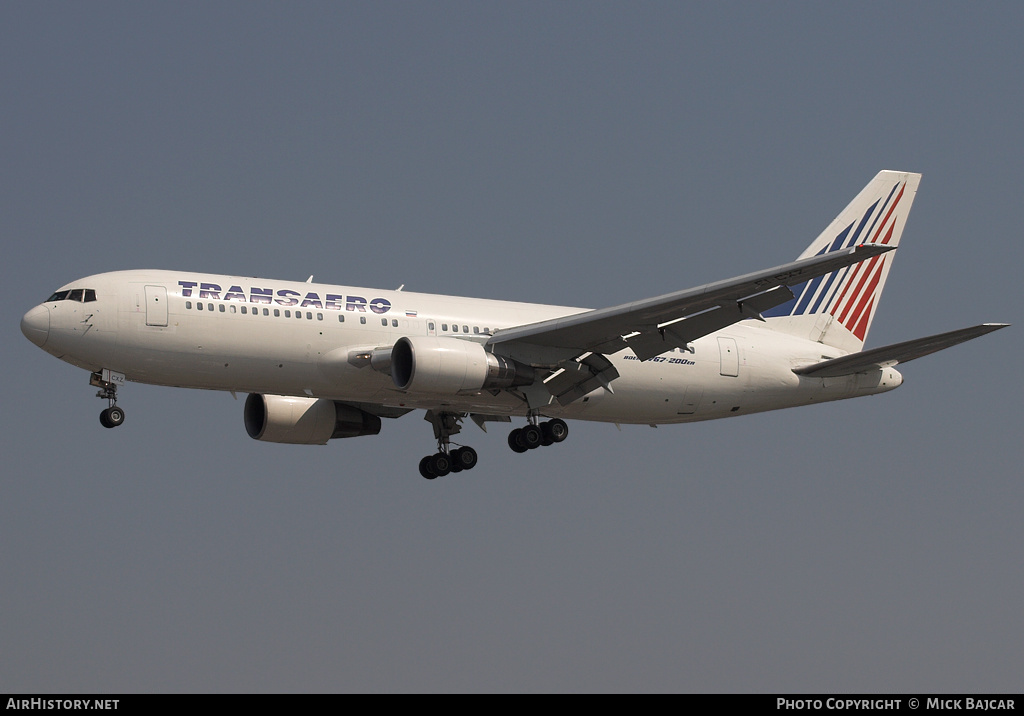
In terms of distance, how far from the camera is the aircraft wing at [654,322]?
3522 centimetres

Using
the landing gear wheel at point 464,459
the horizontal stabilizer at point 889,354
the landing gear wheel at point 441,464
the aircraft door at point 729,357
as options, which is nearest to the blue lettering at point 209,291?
the landing gear wheel at point 441,464

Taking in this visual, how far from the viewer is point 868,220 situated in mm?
47938

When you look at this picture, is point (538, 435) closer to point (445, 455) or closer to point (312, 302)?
point (445, 455)

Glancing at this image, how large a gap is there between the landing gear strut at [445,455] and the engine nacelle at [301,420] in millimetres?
2233

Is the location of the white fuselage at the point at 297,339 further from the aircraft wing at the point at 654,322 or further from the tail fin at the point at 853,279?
the tail fin at the point at 853,279

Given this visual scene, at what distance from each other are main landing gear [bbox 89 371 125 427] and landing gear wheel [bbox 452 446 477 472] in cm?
1125

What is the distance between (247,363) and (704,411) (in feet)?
46.1

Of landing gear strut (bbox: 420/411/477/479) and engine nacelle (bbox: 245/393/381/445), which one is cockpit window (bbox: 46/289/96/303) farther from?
landing gear strut (bbox: 420/411/477/479)

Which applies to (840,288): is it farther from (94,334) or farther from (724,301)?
(94,334)

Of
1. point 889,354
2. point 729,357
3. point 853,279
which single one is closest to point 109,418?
point 729,357
